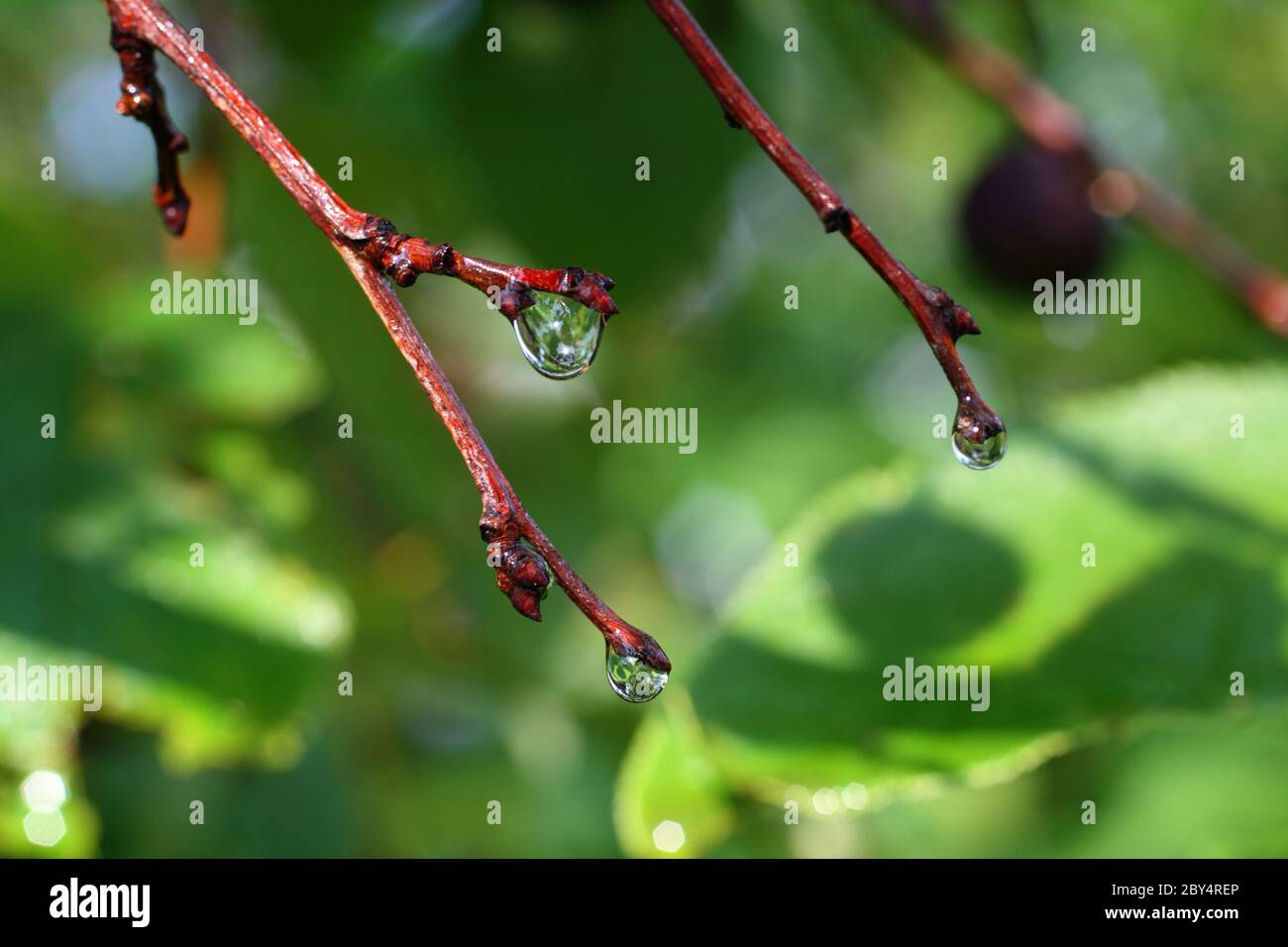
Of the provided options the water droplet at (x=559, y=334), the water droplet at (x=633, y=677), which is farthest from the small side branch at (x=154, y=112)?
the water droplet at (x=633, y=677)

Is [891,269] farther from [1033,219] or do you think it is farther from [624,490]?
[624,490]

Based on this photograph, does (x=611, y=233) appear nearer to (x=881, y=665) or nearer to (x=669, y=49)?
(x=669, y=49)

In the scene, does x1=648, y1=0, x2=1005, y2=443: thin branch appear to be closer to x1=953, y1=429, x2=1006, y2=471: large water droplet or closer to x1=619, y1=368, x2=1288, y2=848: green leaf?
x1=953, y1=429, x2=1006, y2=471: large water droplet

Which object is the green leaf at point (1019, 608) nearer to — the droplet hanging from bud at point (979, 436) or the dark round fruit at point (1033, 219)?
the droplet hanging from bud at point (979, 436)

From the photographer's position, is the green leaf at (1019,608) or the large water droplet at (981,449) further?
the green leaf at (1019,608)

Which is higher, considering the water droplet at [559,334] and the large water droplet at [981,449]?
the water droplet at [559,334]

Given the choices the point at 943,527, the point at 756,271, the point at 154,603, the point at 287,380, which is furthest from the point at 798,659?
the point at 756,271

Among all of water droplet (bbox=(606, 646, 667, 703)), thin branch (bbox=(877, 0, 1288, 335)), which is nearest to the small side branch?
water droplet (bbox=(606, 646, 667, 703))
